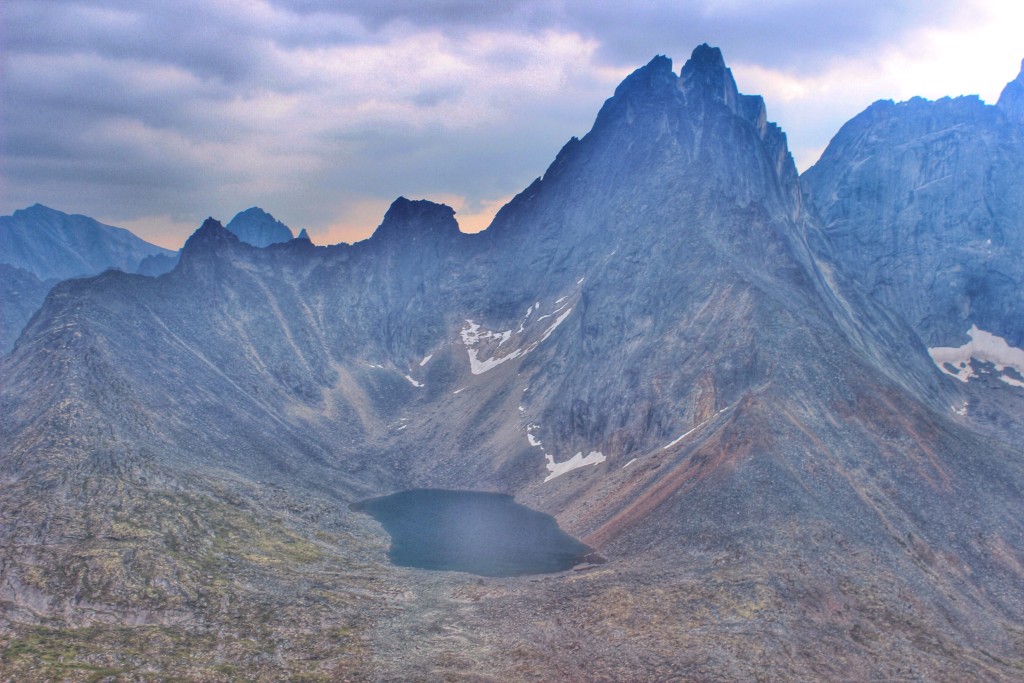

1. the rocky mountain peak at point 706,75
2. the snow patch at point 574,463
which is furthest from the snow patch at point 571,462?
the rocky mountain peak at point 706,75

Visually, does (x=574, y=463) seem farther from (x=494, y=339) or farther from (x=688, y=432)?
(x=494, y=339)

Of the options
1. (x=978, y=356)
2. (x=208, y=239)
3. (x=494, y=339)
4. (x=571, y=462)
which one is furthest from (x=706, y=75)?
(x=208, y=239)

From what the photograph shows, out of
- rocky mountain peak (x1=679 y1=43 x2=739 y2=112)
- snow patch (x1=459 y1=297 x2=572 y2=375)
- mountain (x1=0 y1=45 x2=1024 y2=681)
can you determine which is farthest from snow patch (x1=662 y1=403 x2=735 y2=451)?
rocky mountain peak (x1=679 y1=43 x2=739 y2=112)

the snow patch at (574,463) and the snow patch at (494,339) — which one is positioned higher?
the snow patch at (494,339)

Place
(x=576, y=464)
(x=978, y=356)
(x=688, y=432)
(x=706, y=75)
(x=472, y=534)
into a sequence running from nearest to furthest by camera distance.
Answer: (x=472, y=534)
(x=688, y=432)
(x=576, y=464)
(x=706, y=75)
(x=978, y=356)

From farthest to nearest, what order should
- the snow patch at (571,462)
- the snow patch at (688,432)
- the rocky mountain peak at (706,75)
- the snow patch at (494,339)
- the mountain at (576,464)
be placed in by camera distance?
the rocky mountain peak at (706,75), the snow patch at (494,339), the snow patch at (571,462), the snow patch at (688,432), the mountain at (576,464)

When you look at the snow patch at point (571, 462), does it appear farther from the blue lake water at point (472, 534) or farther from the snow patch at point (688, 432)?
the snow patch at point (688, 432)

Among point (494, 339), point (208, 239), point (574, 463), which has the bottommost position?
point (574, 463)

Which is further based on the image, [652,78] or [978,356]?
[978,356]
